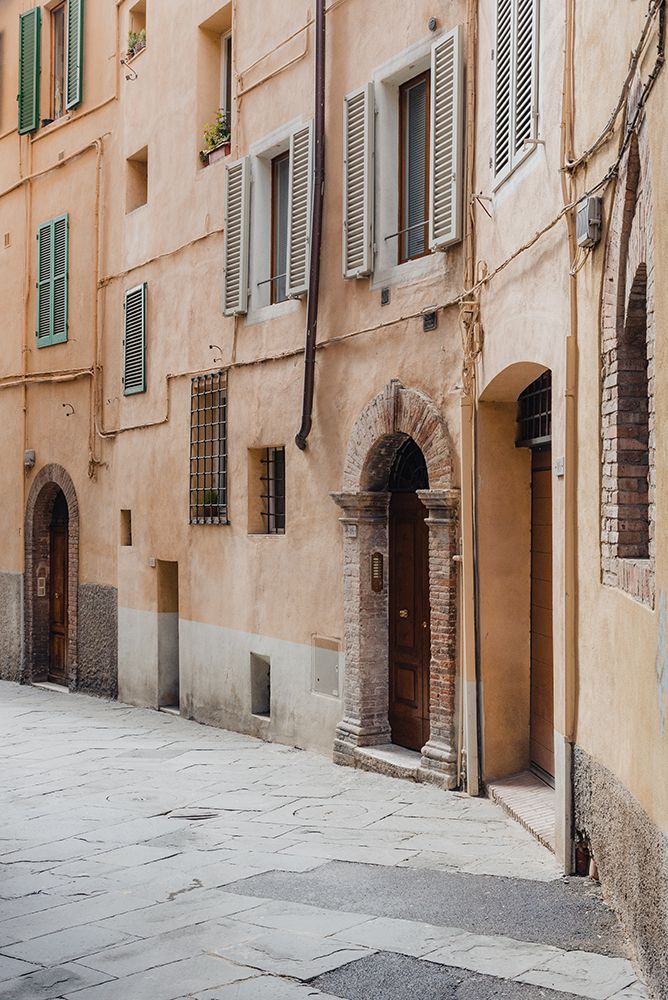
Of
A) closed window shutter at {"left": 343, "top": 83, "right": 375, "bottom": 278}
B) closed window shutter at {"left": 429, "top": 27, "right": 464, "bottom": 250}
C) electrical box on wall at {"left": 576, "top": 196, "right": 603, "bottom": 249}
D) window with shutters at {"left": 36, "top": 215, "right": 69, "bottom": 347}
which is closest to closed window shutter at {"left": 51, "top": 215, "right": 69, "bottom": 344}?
window with shutters at {"left": 36, "top": 215, "right": 69, "bottom": 347}

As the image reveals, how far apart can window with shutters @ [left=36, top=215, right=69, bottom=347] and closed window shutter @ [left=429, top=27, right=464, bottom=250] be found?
8.83 metres

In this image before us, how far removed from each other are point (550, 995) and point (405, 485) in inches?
230

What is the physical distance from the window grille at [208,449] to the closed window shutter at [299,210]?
1.90m

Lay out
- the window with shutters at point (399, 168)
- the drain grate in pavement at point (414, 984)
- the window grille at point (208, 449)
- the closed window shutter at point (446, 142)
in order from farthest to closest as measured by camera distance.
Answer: the window grille at point (208, 449)
the window with shutters at point (399, 168)
the closed window shutter at point (446, 142)
the drain grate in pavement at point (414, 984)

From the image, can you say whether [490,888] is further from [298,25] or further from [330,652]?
[298,25]

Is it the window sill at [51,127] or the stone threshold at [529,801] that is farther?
the window sill at [51,127]

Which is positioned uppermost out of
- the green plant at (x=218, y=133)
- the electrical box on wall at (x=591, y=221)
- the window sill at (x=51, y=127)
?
the window sill at (x=51, y=127)

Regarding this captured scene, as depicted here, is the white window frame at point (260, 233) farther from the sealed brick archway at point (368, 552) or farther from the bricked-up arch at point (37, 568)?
the bricked-up arch at point (37, 568)

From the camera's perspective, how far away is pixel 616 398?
6055mm

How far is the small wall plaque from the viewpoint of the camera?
10477mm

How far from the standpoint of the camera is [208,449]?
13312mm

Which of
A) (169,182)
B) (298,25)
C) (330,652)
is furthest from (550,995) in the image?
(169,182)

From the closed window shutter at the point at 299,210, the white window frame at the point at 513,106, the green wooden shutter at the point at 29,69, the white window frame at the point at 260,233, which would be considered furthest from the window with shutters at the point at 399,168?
the green wooden shutter at the point at 29,69

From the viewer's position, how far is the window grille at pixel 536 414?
340 inches
